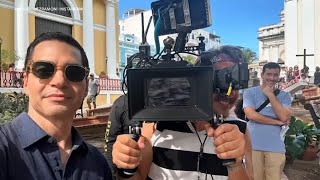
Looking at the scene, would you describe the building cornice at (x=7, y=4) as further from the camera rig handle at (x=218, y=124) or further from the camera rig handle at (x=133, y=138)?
the camera rig handle at (x=218, y=124)

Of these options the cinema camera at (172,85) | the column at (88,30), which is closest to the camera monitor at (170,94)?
the cinema camera at (172,85)

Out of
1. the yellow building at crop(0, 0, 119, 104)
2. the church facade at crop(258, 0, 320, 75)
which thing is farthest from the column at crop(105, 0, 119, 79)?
the church facade at crop(258, 0, 320, 75)

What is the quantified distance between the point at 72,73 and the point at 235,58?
81 centimetres

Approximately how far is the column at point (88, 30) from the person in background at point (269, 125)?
46.1ft

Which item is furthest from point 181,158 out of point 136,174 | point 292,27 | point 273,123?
point 292,27

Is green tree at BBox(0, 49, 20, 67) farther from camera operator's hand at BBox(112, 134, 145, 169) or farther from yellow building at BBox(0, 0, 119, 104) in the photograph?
camera operator's hand at BBox(112, 134, 145, 169)

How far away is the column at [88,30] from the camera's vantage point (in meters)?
17.0

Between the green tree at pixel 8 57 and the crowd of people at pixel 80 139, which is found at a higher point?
the green tree at pixel 8 57

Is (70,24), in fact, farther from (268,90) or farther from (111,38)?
(268,90)

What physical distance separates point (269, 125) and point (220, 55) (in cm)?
202

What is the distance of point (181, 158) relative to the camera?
1574mm

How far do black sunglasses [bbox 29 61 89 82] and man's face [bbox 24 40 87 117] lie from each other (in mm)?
11

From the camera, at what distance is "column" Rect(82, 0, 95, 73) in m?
17.0

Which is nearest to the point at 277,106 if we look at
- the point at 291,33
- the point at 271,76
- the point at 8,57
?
the point at 271,76
